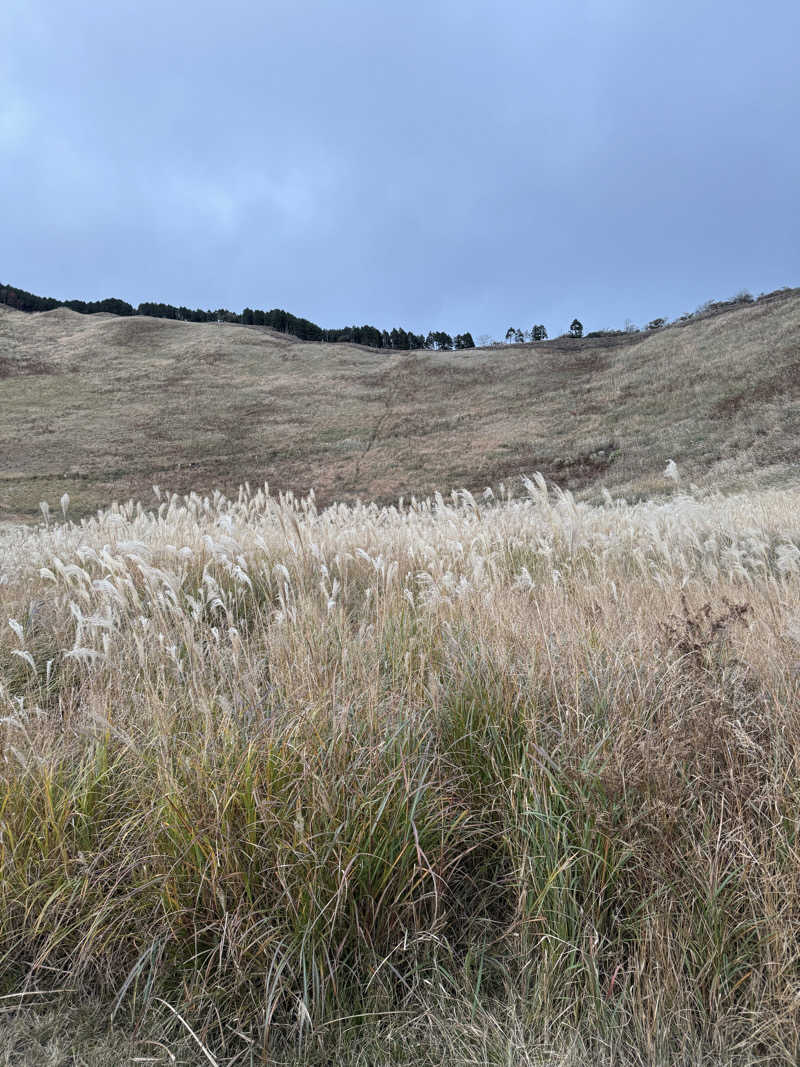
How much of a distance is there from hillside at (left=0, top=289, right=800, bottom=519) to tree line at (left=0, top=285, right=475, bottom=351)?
1003 inches

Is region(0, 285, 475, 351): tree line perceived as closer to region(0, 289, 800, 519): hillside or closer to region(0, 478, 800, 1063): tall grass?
region(0, 289, 800, 519): hillside

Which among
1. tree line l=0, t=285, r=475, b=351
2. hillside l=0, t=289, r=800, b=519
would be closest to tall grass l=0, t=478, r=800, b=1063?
hillside l=0, t=289, r=800, b=519

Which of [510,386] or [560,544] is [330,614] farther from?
[510,386]

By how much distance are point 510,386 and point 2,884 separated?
5198cm

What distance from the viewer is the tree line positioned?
90.6m

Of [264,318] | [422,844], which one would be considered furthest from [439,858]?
[264,318]

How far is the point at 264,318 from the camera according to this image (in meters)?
95.1

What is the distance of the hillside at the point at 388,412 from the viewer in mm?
29219

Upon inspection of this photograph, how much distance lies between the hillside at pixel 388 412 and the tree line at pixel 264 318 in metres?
25.5

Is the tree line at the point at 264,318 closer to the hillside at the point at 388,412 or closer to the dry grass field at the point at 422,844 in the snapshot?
the hillside at the point at 388,412

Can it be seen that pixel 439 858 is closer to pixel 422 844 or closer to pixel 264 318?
pixel 422 844

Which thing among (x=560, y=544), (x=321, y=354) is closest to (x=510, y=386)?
(x=321, y=354)

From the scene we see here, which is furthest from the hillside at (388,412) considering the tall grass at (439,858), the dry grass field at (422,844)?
the tall grass at (439,858)

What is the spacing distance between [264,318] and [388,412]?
57862 mm
